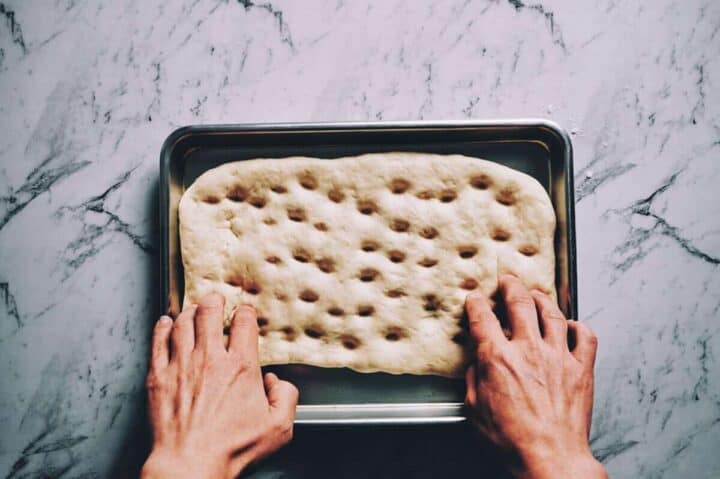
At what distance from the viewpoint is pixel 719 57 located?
77 cm

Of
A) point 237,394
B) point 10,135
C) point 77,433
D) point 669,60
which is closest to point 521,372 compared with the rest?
point 237,394

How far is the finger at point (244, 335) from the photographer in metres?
0.67

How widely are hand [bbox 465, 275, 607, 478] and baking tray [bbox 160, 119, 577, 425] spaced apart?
0.14 ft

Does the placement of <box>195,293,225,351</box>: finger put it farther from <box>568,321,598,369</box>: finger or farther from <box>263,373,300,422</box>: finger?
<box>568,321,598,369</box>: finger

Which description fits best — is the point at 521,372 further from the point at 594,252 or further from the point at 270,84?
the point at 270,84

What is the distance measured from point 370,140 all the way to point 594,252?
13.3 inches

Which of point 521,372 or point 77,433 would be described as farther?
point 77,433

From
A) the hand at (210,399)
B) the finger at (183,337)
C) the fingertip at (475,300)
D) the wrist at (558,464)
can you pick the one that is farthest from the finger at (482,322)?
the finger at (183,337)

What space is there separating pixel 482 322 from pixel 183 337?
0.36 meters

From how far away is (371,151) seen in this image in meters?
0.74

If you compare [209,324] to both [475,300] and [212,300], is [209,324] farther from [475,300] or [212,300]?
[475,300]

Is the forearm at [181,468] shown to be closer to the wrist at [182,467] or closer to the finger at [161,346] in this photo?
the wrist at [182,467]

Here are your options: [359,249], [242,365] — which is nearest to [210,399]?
[242,365]

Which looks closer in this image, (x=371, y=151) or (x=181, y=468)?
(x=181, y=468)
